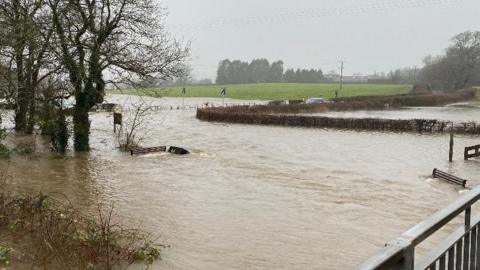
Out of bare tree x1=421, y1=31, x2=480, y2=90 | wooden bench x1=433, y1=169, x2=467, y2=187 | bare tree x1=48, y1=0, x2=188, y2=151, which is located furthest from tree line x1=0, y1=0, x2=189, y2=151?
bare tree x1=421, y1=31, x2=480, y2=90

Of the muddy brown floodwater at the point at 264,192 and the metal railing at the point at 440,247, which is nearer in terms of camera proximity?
the metal railing at the point at 440,247

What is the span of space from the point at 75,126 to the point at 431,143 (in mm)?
22432

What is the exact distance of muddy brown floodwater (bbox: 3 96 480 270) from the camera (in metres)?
12.0

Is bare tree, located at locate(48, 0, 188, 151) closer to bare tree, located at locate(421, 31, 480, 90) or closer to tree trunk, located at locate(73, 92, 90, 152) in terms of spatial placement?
tree trunk, located at locate(73, 92, 90, 152)

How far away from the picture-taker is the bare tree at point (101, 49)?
25828 millimetres

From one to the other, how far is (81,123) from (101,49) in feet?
13.7

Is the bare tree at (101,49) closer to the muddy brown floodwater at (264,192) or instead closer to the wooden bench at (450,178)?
the muddy brown floodwater at (264,192)

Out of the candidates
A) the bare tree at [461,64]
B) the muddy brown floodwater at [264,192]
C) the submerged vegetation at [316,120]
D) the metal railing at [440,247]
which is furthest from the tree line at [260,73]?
the metal railing at [440,247]

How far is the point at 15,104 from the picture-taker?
2658cm

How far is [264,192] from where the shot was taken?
60.5 ft

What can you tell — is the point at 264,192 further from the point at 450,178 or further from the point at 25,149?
the point at 25,149

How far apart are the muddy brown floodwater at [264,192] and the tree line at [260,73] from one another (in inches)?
5507

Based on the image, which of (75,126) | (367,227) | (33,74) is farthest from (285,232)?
(33,74)

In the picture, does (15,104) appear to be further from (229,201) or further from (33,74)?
(229,201)
